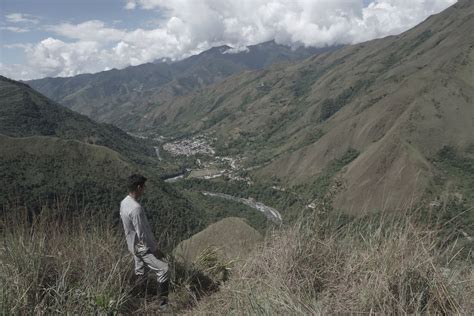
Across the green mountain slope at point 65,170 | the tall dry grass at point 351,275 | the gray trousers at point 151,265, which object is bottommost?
the green mountain slope at point 65,170

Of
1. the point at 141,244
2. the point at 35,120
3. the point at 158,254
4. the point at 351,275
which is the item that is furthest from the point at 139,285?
the point at 35,120

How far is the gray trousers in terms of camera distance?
274 inches

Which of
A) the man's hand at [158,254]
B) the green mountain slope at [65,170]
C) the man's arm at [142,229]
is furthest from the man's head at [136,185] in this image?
the green mountain slope at [65,170]

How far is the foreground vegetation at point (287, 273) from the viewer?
4.55 metres

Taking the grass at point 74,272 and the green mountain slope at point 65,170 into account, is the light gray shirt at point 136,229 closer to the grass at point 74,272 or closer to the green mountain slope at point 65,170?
the grass at point 74,272

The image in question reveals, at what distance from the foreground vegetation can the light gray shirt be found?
0.30 m

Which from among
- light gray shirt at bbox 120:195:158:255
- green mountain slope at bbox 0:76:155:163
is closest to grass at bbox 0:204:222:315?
light gray shirt at bbox 120:195:158:255

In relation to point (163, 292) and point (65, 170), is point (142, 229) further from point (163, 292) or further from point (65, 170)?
point (65, 170)

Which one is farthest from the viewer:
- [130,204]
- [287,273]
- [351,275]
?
[130,204]

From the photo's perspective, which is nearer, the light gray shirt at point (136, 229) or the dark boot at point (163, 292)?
the dark boot at point (163, 292)

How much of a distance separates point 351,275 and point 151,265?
3636 millimetres

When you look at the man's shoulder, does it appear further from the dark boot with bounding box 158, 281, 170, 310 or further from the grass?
the dark boot with bounding box 158, 281, 170, 310

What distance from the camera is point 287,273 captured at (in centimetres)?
550

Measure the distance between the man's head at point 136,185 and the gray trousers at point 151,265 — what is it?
1.15 meters
